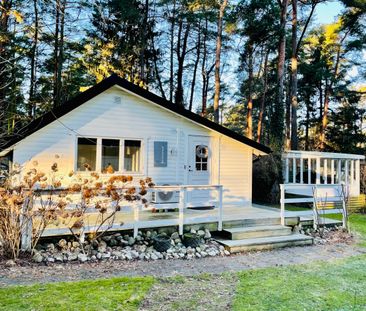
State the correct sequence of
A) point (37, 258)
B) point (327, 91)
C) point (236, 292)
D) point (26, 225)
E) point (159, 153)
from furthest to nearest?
point (327, 91) → point (159, 153) → point (26, 225) → point (37, 258) → point (236, 292)

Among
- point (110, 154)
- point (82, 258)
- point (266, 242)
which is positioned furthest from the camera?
point (110, 154)

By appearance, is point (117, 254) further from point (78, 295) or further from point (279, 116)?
point (279, 116)

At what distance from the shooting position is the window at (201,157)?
33.0 ft

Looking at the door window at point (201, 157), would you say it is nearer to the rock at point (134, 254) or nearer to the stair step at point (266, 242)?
the stair step at point (266, 242)

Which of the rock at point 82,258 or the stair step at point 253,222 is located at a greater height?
the stair step at point 253,222

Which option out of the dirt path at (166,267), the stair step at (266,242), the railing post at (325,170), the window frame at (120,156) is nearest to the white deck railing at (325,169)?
the railing post at (325,170)

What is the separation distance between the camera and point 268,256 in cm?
648

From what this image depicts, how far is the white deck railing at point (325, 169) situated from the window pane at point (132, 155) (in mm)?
7675

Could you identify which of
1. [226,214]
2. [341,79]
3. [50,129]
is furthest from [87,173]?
[341,79]

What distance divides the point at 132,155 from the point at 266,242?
4.45 meters

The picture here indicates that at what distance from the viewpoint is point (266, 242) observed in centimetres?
701

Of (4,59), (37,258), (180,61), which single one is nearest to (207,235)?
(37,258)

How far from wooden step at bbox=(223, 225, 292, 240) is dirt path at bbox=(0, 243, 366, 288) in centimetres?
61

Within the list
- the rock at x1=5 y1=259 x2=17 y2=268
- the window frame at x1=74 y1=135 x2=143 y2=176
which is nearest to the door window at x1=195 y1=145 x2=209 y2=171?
the window frame at x1=74 y1=135 x2=143 y2=176
